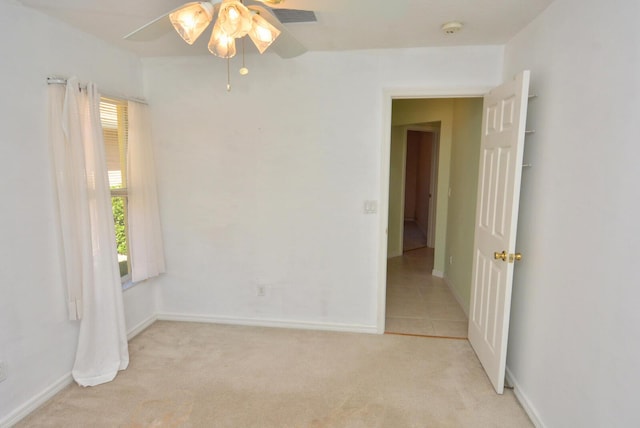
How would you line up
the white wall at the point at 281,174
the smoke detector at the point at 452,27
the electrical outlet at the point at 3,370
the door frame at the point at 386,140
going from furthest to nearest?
the white wall at the point at 281,174 → the door frame at the point at 386,140 → the smoke detector at the point at 452,27 → the electrical outlet at the point at 3,370

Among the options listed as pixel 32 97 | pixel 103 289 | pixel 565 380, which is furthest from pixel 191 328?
pixel 565 380

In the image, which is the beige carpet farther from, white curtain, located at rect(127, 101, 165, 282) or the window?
the window

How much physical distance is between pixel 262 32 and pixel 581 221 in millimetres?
1732

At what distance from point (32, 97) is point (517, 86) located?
116 inches

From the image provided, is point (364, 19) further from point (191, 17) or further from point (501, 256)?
point (501, 256)

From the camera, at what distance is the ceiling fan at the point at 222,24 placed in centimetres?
142

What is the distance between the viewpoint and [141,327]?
3230mm

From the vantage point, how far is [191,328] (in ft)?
10.8

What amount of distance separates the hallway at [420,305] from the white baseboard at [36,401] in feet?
8.08

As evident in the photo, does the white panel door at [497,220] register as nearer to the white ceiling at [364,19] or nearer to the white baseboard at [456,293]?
the white ceiling at [364,19]

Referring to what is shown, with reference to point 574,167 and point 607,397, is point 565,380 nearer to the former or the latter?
point 607,397

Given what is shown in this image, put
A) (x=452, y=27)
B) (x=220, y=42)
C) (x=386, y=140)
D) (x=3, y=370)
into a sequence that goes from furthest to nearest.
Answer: (x=386, y=140)
(x=452, y=27)
(x=3, y=370)
(x=220, y=42)

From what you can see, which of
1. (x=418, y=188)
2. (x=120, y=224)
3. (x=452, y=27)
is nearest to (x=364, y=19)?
(x=452, y=27)

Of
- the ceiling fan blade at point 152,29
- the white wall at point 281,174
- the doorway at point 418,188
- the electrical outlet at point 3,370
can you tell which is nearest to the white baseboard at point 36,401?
the electrical outlet at point 3,370
